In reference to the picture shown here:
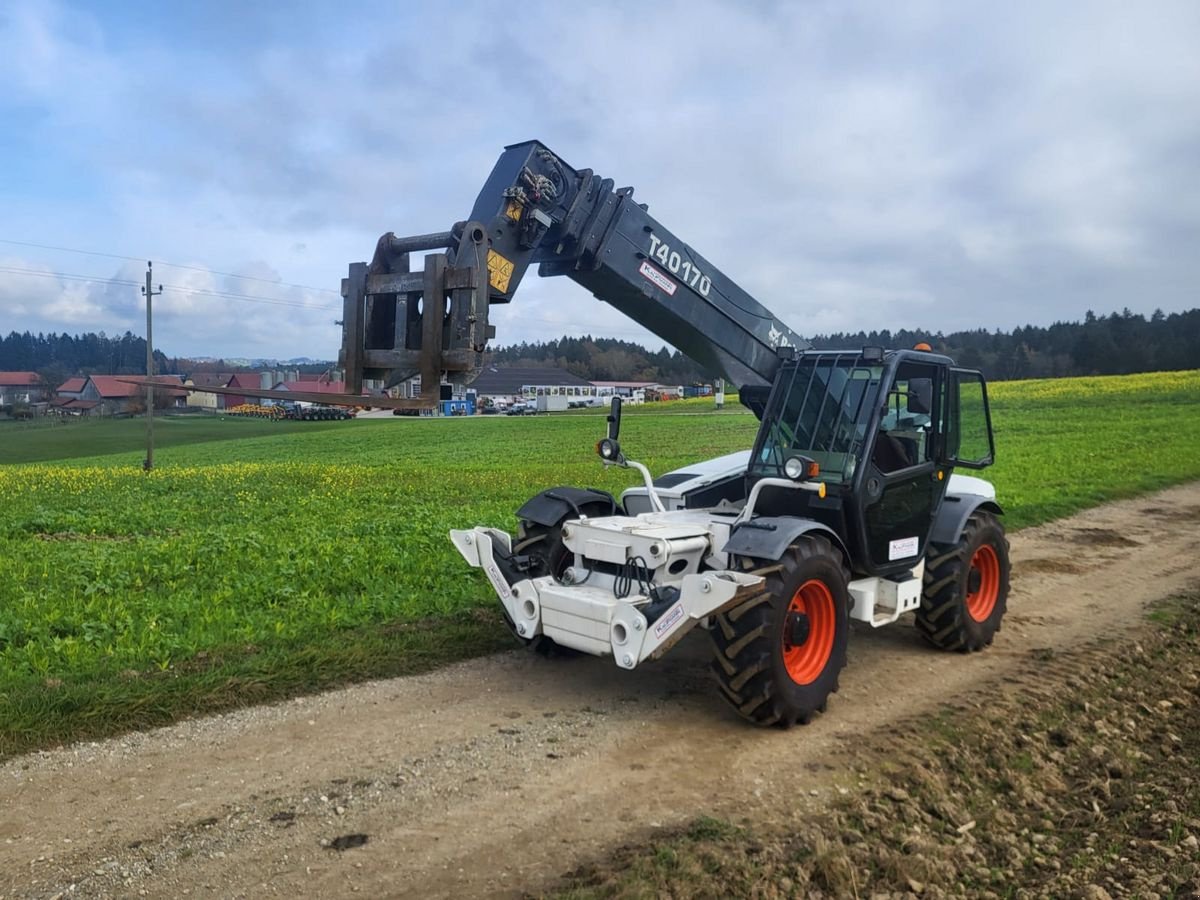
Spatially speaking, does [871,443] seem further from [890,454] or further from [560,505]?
[560,505]

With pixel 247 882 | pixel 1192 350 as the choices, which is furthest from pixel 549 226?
pixel 1192 350

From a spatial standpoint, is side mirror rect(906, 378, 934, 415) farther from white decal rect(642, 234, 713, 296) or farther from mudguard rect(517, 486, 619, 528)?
mudguard rect(517, 486, 619, 528)

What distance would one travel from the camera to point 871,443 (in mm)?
6691

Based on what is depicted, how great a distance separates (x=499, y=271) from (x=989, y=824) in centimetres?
431

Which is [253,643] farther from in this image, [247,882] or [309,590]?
[247,882]

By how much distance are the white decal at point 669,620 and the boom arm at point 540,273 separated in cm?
186

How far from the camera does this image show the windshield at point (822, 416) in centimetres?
689

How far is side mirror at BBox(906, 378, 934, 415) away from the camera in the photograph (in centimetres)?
707

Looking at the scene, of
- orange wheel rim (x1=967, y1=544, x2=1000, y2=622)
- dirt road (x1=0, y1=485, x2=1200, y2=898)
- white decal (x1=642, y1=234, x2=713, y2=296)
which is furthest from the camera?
A: orange wheel rim (x1=967, y1=544, x2=1000, y2=622)

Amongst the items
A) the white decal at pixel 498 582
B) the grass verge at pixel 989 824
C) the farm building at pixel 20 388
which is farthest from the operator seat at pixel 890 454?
the farm building at pixel 20 388

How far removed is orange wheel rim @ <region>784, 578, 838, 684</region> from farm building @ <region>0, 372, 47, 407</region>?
2320 inches

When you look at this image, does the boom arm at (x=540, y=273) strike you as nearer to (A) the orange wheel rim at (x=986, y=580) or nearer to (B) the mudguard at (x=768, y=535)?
(B) the mudguard at (x=768, y=535)

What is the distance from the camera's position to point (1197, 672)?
274 inches

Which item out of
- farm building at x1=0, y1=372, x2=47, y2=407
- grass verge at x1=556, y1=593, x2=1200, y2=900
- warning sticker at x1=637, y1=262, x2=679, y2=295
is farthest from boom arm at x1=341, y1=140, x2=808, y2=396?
farm building at x1=0, y1=372, x2=47, y2=407
